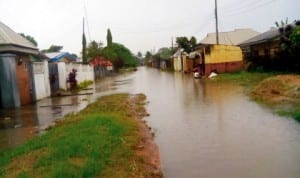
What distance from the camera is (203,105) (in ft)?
48.9

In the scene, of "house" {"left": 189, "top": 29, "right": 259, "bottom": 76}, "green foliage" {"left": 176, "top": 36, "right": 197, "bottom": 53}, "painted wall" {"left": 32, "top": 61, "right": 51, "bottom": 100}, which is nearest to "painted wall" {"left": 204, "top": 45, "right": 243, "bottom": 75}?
"house" {"left": 189, "top": 29, "right": 259, "bottom": 76}

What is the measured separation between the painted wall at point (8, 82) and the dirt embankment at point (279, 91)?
10.8m

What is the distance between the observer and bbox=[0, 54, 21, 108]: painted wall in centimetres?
1638

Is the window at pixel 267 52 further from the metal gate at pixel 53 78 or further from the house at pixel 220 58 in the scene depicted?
the metal gate at pixel 53 78

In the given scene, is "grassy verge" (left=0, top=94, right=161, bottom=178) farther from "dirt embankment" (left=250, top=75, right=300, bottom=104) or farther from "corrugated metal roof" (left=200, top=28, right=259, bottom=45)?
"corrugated metal roof" (left=200, top=28, right=259, bottom=45)

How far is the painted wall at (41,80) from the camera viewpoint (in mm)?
20234

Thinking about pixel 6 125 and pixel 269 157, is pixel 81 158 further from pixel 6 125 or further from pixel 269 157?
pixel 6 125

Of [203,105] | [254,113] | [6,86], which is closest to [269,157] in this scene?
[254,113]

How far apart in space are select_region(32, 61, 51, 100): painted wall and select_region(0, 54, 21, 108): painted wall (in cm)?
330

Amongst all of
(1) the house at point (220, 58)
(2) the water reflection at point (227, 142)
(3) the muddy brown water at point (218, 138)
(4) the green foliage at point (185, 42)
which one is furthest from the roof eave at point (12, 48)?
(4) the green foliage at point (185, 42)

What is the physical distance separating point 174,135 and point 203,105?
5596 millimetres

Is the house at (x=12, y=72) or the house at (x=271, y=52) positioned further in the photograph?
the house at (x=271, y=52)

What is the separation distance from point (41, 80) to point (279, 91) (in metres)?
13.1

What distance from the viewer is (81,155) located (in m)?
6.57
